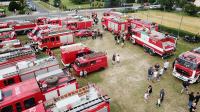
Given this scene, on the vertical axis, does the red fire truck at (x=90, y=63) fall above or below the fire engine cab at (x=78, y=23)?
below

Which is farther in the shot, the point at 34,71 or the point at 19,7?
the point at 19,7

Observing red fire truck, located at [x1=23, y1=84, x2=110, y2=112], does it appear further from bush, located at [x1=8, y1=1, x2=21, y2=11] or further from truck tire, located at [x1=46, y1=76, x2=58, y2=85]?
bush, located at [x1=8, y1=1, x2=21, y2=11]

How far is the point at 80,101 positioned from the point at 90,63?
8675 millimetres

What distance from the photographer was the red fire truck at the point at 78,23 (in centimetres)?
3569

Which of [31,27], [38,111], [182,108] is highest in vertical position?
[31,27]

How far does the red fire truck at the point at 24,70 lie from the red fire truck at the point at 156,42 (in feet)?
46.3

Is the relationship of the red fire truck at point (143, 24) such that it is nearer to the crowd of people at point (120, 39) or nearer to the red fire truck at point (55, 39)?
the crowd of people at point (120, 39)

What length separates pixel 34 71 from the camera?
18.8m

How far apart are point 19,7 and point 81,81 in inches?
1723

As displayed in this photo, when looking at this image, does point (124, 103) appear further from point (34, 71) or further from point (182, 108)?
point (34, 71)

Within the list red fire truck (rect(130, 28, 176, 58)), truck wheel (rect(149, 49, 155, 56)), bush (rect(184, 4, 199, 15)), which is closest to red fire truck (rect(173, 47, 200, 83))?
red fire truck (rect(130, 28, 176, 58))

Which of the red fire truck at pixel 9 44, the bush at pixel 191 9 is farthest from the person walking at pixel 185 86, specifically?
the bush at pixel 191 9

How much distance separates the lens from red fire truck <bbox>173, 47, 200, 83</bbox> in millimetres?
19402

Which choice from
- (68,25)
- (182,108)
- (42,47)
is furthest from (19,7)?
(182,108)
